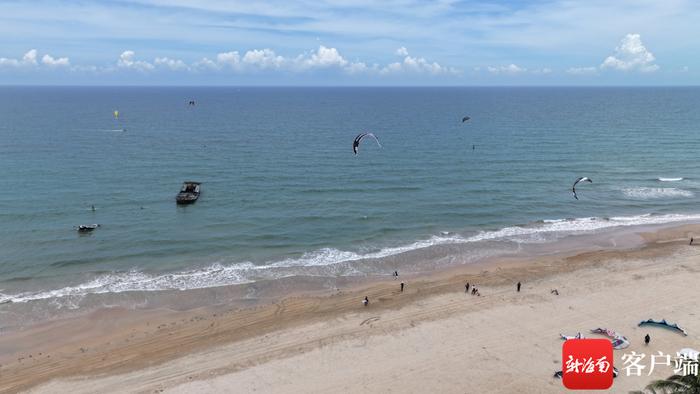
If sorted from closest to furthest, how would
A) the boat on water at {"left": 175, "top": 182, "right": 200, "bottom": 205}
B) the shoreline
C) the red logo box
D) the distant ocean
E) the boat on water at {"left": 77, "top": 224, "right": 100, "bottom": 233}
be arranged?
the red logo box, the shoreline, the distant ocean, the boat on water at {"left": 77, "top": 224, "right": 100, "bottom": 233}, the boat on water at {"left": 175, "top": 182, "right": 200, "bottom": 205}

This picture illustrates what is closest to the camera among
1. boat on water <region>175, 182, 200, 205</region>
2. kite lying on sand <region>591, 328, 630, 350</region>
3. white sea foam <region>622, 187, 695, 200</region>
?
kite lying on sand <region>591, 328, 630, 350</region>

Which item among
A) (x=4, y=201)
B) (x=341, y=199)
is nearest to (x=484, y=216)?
(x=341, y=199)

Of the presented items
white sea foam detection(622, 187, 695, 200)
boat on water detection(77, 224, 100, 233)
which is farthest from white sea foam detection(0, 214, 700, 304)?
boat on water detection(77, 224, 100, 233)

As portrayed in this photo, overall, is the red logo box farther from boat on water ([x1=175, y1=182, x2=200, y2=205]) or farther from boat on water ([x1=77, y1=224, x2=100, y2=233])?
boat on water ([x1=175, y1=182, x2=200, y2=205])

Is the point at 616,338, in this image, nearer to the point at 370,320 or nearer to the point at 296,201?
the point at 370,320

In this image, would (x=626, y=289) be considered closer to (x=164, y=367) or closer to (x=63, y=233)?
(x=164, y=367)

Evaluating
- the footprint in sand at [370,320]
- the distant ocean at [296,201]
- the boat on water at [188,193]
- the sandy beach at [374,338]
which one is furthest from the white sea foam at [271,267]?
the boat on water at [188,193]

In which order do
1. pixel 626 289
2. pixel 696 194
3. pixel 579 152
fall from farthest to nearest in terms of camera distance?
pixel 579 152, pixel 696 194, pixel 626 289
